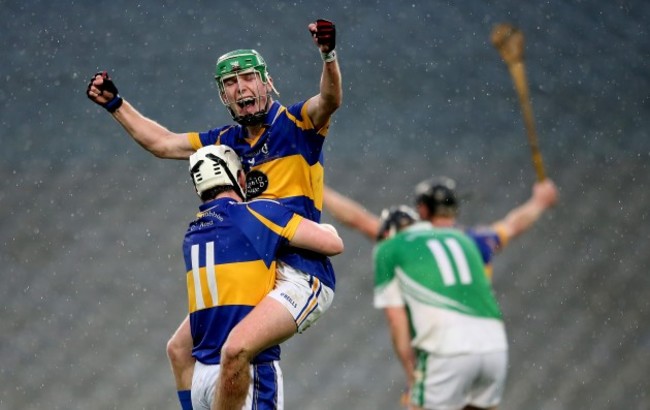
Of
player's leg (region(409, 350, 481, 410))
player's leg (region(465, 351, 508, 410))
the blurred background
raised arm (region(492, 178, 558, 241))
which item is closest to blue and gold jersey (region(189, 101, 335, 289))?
player's leg (region(409, 350, 481, 410))

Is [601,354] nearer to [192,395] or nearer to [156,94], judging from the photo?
[156,94]

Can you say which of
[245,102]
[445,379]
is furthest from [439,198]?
[245,102]

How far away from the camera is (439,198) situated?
15.1ft

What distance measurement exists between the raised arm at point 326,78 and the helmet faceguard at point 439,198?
2.82ft

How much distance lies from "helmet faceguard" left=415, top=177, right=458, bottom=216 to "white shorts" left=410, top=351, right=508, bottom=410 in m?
0.58

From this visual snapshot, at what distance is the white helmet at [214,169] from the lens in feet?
12.2

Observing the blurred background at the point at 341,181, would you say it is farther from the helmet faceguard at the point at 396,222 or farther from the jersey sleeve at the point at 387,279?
the jersey sleeve at the point at 387,279

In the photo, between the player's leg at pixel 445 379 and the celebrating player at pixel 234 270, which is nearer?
the celebrating player at pixel 234 270

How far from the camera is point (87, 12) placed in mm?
6617

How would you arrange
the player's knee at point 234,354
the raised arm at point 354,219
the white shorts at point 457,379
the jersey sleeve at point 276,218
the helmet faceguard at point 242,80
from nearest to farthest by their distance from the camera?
the player's knee at point 234,354
the jersey sleeve at point 276,218
the helmet faceguard at point 242,80
the white shorts at point 457,379
the raised arm at point 354,219

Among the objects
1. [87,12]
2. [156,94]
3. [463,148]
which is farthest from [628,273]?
[87,12]

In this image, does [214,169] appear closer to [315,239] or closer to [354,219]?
[315,239]

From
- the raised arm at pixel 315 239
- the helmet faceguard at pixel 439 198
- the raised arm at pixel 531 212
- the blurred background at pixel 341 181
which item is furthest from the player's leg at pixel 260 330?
the blurred background at pixel 341 181

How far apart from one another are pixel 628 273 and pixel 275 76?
91.0 inches
